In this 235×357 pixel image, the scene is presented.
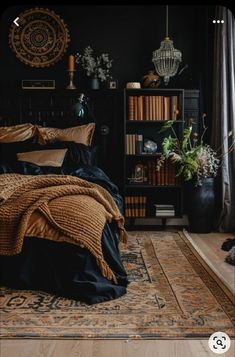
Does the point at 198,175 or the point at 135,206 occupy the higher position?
the point at 198,175

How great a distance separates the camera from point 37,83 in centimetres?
539

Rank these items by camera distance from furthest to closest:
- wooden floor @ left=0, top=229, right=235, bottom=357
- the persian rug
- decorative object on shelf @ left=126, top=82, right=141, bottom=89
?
1. decorative object on shelf @ left=126, top=82, right=141, bottom=89
2. the persian rug
3. wooden floor @ left=0, top=229, right=235, bottom=357

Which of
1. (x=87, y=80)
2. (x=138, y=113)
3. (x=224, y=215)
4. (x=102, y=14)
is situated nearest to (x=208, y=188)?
(x=224, y=215)

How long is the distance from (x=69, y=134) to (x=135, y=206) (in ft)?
3.61

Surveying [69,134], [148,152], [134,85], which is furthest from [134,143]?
[69,134]

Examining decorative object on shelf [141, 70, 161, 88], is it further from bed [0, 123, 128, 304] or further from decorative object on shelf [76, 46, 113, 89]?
bed [0, 123, 128, 304]

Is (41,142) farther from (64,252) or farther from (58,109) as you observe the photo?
(64,252)

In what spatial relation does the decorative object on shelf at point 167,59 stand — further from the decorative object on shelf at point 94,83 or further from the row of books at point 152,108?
the decorative object on shelf at point 94,83

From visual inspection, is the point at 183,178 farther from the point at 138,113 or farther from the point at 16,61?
the point at 16,61

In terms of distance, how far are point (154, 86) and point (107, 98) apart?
1.83ft

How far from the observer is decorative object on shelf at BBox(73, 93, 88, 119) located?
5.28 metres

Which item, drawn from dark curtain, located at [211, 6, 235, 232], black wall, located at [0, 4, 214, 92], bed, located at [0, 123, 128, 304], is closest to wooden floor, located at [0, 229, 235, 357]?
bed, located at [0, 123, 128, 304]

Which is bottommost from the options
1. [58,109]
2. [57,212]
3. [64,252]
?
[64,252]

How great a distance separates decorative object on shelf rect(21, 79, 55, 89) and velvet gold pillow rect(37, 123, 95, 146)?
0.58 m
